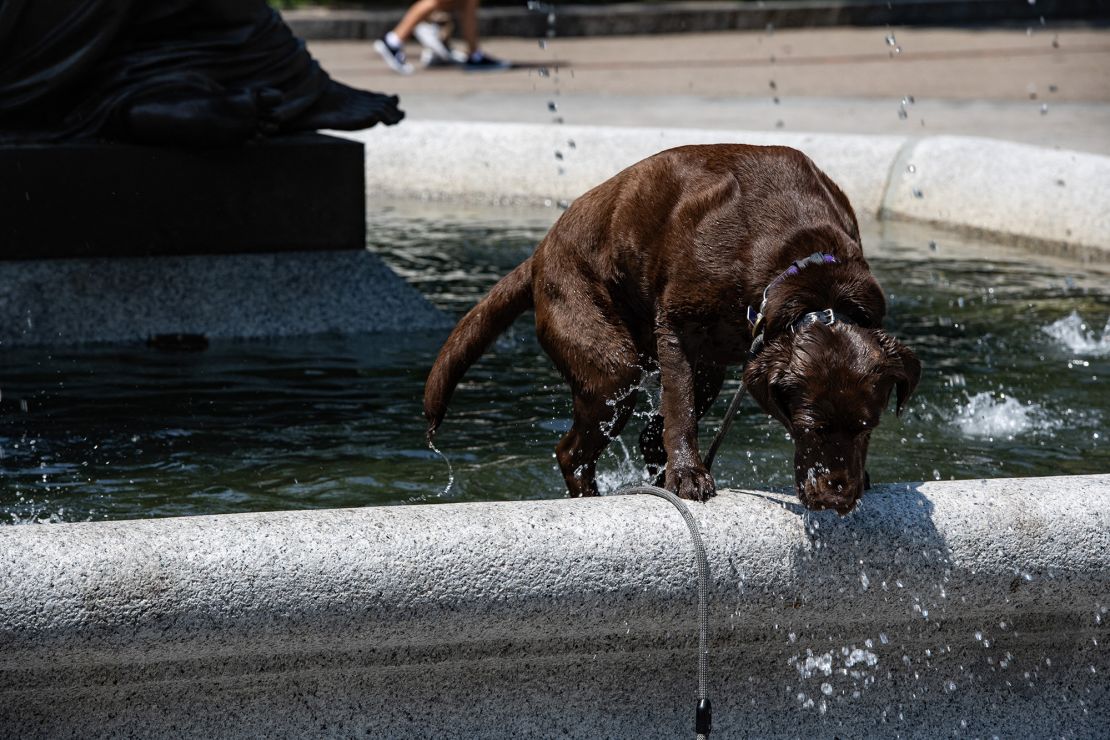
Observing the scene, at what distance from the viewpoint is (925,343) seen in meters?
6.52

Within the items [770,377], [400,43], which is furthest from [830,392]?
[400,43]

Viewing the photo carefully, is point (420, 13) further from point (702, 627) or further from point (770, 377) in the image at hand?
point (702, 627)

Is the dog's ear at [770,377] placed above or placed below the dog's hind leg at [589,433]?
above

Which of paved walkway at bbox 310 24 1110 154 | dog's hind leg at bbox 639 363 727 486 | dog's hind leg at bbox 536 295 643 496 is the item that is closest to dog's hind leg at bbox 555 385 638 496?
dog's hind leg at bbox 536 295 643 496

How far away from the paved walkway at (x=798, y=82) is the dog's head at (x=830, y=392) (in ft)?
26.6

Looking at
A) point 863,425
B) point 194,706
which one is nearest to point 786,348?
point 863,425

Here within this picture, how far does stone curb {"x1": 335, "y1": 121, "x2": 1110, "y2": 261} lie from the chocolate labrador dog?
4934mm

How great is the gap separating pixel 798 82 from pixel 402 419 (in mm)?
10689

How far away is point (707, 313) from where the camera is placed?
348 centimetres

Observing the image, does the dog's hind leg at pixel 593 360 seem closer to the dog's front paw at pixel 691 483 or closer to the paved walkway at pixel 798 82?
the dog's front paw at pixel 691 483

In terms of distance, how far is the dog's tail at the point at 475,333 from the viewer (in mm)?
3975

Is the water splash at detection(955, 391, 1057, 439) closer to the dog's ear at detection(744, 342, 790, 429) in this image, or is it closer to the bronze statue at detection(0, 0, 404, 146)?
the dog's ear at detection(744, 342, 790, 429)

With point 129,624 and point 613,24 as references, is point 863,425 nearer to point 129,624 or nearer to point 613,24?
point 129,624

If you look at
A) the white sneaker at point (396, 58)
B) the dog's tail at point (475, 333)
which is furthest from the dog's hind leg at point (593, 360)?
the white sneaker at point (396, 58)
